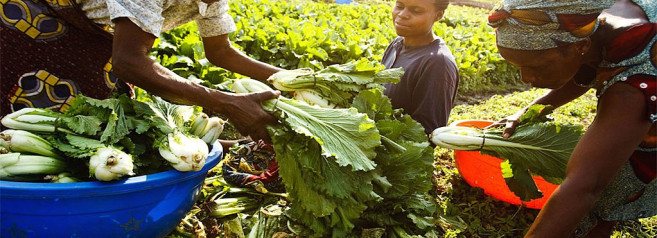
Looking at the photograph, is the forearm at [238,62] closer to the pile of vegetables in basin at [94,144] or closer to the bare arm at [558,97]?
the pile of vegetables in basin at [94,144]

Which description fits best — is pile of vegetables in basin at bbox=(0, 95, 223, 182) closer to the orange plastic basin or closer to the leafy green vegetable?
the leafy green vegetable

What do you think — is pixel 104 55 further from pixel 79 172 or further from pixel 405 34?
pixel 405 34

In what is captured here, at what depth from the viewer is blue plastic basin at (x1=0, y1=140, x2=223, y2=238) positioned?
1.85 metres

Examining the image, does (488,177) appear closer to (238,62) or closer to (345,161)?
(345,161)

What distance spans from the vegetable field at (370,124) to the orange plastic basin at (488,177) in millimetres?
108

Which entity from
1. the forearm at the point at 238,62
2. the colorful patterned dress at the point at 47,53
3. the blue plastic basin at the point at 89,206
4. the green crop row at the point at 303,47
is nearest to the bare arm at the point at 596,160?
the blue plastic basin at the point at 89,206

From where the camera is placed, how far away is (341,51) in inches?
245

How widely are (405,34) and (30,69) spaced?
2787 millimetres

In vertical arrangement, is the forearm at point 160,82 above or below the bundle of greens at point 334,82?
above

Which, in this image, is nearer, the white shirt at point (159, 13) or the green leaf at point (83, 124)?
the green leaf at point (83, 124)

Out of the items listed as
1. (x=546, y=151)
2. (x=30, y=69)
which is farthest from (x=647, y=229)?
(x=30, y=69)

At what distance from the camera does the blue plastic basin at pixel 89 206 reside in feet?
6.07

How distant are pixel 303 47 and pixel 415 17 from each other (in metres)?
2.37

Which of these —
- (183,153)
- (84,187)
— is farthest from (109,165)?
(183,153)
